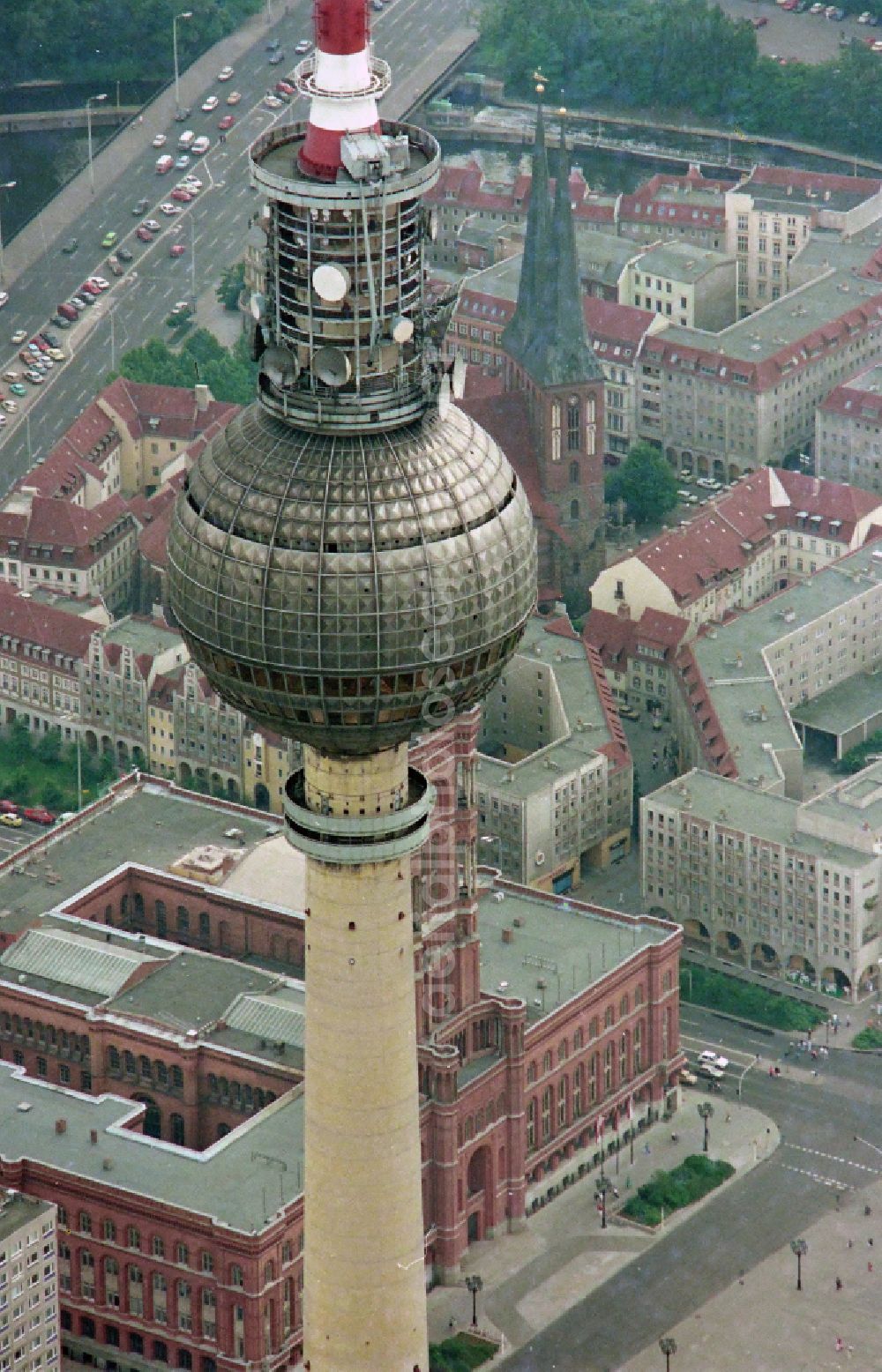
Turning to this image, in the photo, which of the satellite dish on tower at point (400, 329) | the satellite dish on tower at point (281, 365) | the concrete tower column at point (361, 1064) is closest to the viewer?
the satellite dish on tower at point (400, 329)

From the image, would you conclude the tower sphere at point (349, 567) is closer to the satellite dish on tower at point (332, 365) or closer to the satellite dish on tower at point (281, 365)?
the satellite dish on tower at point (281, 365)

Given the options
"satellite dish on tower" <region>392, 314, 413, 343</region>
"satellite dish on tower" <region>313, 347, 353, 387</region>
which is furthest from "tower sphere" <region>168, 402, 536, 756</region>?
"satellite dish on tower" <region>392, 314, 413, 343</region>

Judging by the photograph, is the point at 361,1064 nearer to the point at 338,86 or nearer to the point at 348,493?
the point at 348,493

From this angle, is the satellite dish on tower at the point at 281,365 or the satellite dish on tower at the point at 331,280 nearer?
the satellite dish on tower at the point at 331,280

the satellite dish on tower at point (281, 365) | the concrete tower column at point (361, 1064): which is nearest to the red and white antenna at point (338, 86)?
the satellite dish on tower at point (281, 365)

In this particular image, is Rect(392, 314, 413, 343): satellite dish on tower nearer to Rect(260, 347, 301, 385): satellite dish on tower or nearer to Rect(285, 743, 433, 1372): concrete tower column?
Rect(260, 347, 301, 385): satellite dish on tower

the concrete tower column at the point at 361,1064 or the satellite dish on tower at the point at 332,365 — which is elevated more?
the satellite dish on tower at the point at 332,365

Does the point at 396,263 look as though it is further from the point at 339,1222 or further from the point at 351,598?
the point at 339,1222
